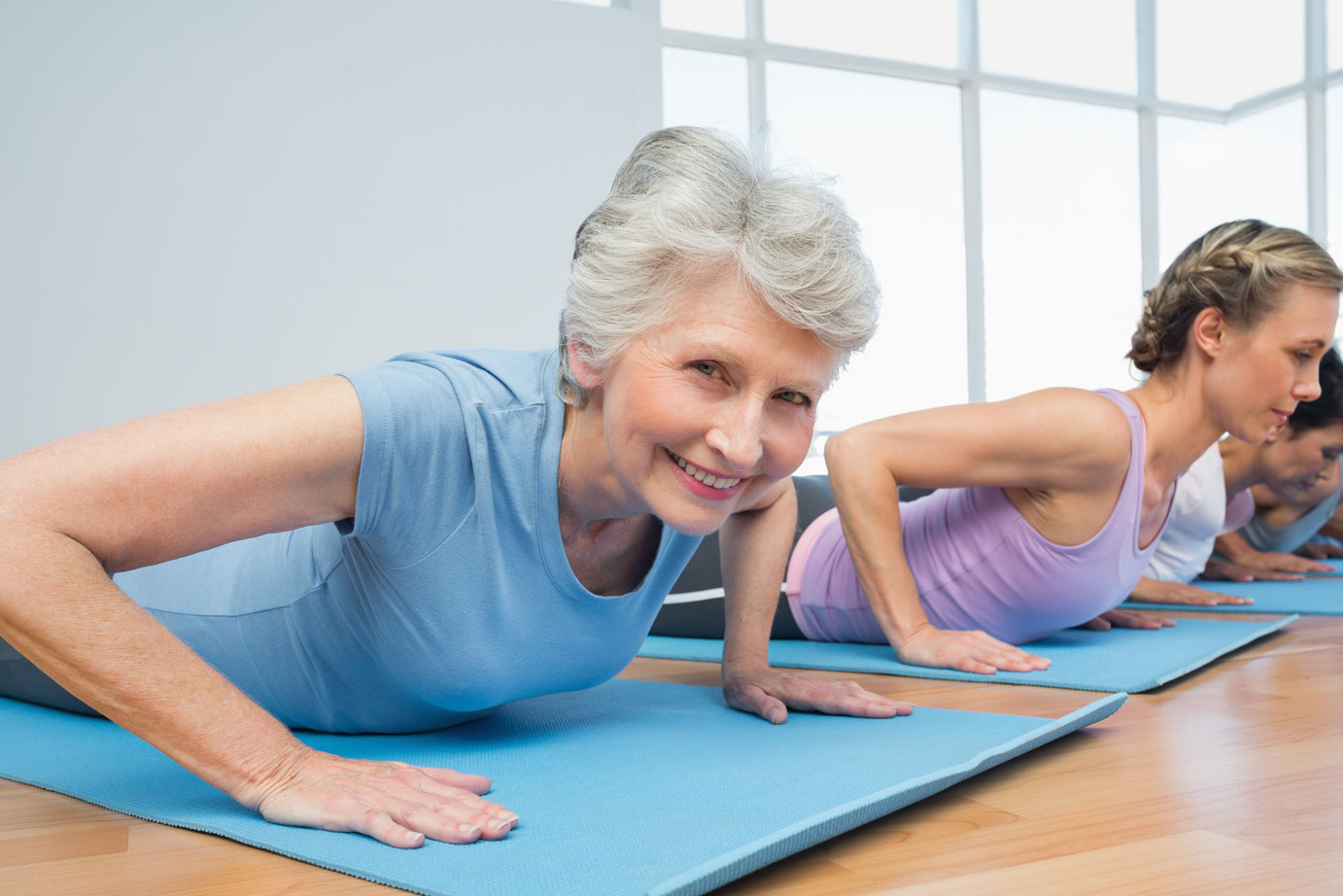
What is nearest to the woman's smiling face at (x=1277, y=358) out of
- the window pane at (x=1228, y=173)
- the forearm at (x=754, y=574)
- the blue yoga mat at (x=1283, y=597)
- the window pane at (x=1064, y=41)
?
the blue yoga mat at (x=1283, y=597)

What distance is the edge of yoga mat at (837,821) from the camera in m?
0.88

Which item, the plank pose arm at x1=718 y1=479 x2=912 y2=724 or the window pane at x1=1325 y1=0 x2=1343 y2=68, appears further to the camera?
the window pane at x1=1325 y1=0 x2=1343 y2=68

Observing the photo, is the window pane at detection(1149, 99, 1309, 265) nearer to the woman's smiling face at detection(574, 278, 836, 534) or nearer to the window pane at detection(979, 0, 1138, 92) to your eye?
the window pane at detection(979, 0, 1138, 92)

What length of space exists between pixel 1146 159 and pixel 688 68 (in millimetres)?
3363

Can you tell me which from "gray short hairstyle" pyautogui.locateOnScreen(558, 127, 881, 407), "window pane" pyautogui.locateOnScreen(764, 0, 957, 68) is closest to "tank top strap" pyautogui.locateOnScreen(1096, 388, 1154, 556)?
"gray short hairstyle" pyautogui.locateOnScreen(558, 127, 881, 407)

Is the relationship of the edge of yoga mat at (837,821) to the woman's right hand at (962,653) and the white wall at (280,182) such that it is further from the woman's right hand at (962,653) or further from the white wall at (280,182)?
the white wall at (280,182)

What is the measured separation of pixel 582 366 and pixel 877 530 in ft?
3.37

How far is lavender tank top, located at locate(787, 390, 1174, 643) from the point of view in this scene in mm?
2152

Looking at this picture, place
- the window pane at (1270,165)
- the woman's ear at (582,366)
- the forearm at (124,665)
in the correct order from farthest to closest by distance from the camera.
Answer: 1. the window pane at (1270,165)
2. the woman's ear at (582,366)
3. the forearm at (124,665)

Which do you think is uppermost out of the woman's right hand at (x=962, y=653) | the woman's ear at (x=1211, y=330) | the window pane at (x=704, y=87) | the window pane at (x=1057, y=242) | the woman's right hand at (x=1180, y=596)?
the window pane at (x=704, y=87)

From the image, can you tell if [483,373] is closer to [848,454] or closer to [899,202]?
[848,454]

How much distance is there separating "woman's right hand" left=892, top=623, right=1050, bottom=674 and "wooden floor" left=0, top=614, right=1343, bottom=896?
40 cm

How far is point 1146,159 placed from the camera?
24.4 feet

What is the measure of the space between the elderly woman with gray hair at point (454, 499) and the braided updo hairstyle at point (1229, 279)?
4.10 ft
